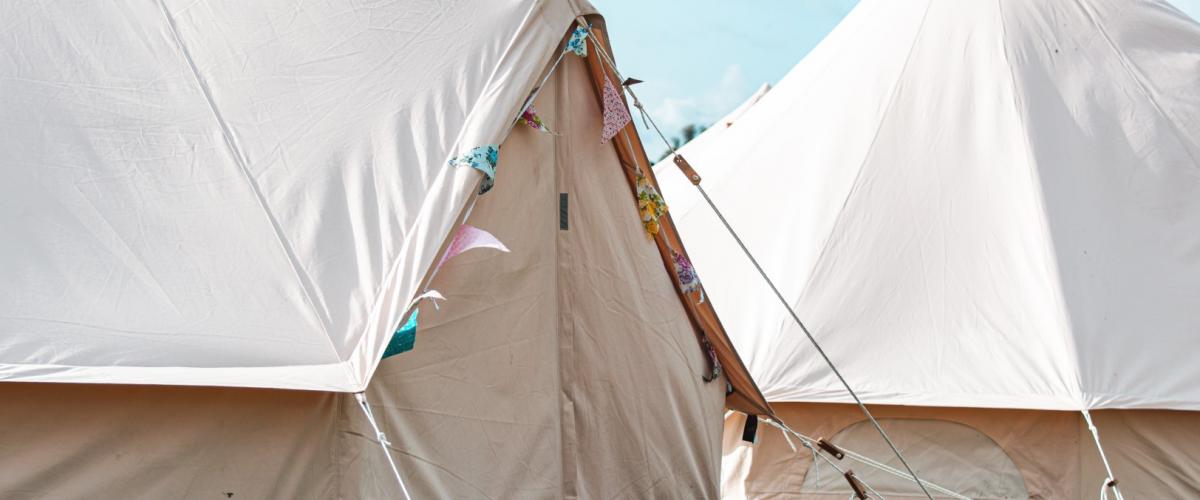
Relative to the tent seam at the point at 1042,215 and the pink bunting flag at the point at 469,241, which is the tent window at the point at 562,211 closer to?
the pink bunting flag at the point at 469,241

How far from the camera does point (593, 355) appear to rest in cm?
342

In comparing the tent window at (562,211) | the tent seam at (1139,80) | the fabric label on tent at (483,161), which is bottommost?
the tent window at (562,211)

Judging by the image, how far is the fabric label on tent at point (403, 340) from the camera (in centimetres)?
261

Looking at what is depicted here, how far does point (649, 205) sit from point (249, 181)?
1.35 meters

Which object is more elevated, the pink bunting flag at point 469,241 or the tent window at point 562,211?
the tent window at point 562,211

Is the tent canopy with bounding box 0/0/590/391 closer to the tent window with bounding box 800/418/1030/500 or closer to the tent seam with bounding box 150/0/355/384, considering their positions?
the tent seam with bounding box 150/0/355/384

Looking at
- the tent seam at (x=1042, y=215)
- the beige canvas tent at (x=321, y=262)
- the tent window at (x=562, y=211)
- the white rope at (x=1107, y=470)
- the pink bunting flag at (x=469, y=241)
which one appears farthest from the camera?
the tent seam at (x=1042, y=215)

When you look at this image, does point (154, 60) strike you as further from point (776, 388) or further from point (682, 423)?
point (776, 388)

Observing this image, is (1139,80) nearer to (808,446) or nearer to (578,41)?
(808,446)

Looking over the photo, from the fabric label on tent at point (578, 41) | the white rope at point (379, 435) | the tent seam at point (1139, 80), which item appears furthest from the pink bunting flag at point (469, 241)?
the tent seam at point (1139, 80)

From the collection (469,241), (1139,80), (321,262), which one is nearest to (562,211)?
(469,241)

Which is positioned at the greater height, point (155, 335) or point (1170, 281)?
point (1170, 281)

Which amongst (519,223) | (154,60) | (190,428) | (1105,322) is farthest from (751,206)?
(190,428)

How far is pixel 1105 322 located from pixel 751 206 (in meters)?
1.67
